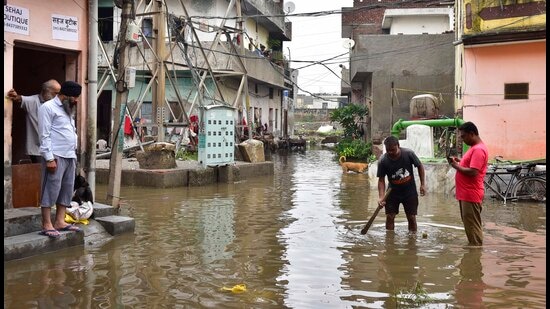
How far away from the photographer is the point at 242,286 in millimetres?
5742

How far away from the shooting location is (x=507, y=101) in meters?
17.6

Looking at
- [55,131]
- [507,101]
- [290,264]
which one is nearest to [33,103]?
[55,131]

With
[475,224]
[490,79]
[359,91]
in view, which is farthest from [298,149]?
[475,224]

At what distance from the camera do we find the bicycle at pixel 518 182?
1221 centimetres

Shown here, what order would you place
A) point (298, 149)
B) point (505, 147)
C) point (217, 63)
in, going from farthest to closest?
point (298, 149), point (217, 63), point (505, 147)

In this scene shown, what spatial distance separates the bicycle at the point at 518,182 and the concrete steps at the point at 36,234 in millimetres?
7952

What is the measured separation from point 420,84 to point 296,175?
9.30 meters

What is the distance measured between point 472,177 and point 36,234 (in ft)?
17.2

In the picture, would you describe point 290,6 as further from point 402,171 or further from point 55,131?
point 55,131

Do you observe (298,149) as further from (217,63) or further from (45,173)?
(45,173)

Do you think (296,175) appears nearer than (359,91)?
Yes

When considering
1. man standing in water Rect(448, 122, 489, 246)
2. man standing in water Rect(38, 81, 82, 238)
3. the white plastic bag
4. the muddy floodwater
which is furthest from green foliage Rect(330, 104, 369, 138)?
man standing in water Rect(38, 81, 82, 238)

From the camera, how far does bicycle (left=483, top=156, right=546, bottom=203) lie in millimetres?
12211

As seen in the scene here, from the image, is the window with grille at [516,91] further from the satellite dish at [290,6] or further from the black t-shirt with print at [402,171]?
the satellite dish at [290,6]
